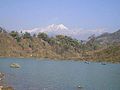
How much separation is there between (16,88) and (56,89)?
8411mm

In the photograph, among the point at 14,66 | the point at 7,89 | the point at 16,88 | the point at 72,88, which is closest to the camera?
the point at 7,89

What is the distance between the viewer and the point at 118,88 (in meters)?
66.9

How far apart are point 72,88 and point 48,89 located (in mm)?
6206

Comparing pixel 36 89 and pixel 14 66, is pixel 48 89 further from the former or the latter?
pixel 14 66

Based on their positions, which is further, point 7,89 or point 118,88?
point 118,88

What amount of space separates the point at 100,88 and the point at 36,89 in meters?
15.9

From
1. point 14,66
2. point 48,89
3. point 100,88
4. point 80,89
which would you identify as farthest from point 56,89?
point 14,66

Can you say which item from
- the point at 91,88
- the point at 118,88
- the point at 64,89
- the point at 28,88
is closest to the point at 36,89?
the point at 28,88

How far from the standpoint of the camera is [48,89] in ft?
197

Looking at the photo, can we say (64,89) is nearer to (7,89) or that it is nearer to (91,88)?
(91,88)

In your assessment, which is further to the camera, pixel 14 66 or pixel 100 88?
pixel 14 66

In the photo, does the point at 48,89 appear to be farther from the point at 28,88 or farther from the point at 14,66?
the point at 14,66

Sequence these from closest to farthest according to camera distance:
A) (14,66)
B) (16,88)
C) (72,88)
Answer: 1. (16,88)
2. (72,88)
3. (14,66)

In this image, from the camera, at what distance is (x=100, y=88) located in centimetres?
6650
